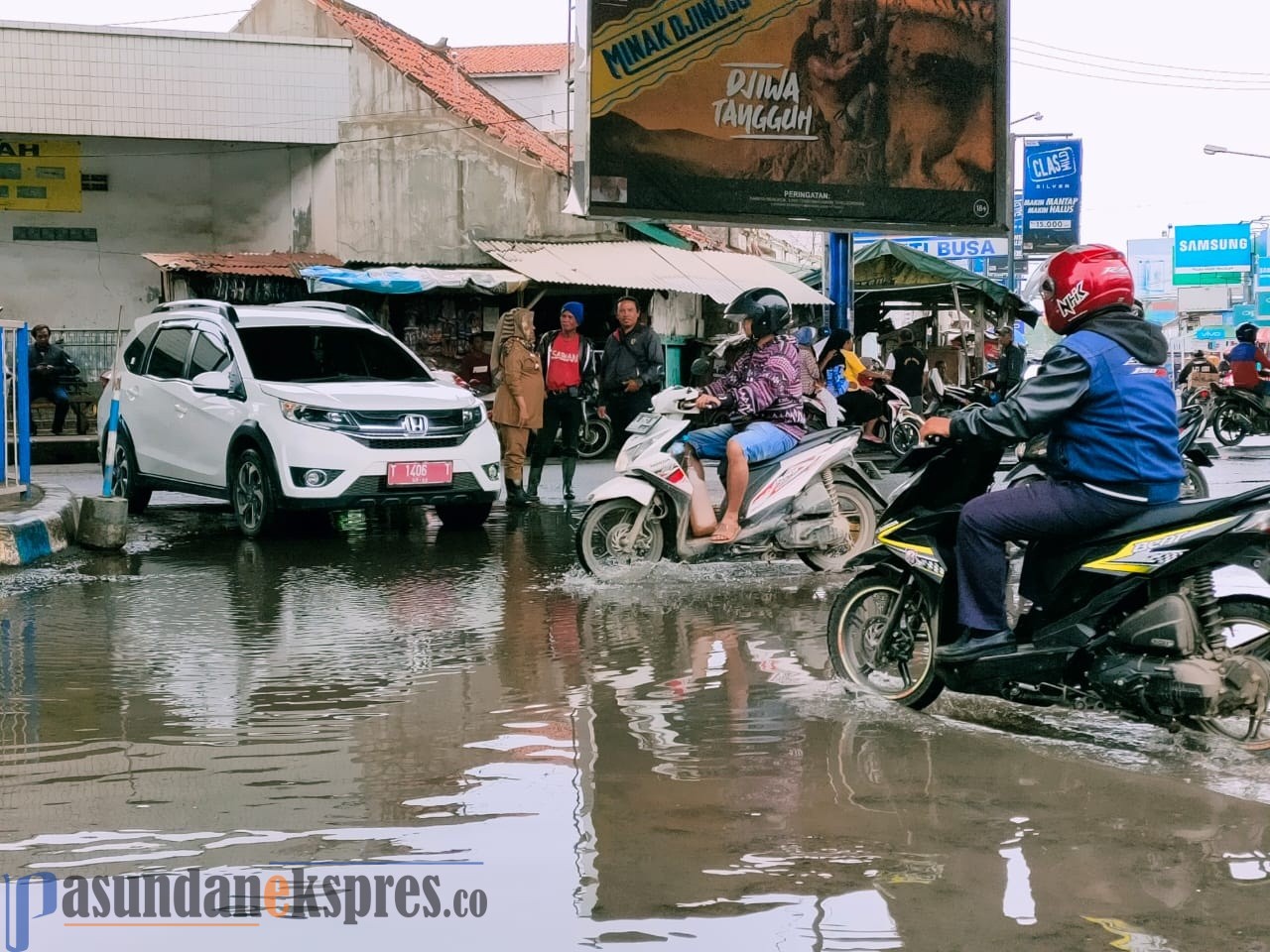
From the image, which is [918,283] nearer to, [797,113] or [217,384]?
[797,113]

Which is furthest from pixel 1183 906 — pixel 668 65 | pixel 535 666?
pixel 668 65

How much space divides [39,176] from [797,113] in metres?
14.0

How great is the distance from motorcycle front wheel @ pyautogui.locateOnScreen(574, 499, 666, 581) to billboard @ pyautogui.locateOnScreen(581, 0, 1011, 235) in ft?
24.7

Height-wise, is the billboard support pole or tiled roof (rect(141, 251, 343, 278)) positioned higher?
tiled roof (rect(141, 251, 343, 278))

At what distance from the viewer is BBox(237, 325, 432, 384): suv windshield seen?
488 inches

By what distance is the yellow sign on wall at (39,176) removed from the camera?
25750mm

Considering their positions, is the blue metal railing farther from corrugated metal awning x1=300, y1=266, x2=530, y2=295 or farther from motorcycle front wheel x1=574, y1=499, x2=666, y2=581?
corrugated metal awning x1=300, y1=266, x2=530, y2=295

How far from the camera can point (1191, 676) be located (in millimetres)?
4930

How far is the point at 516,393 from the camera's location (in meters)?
14.0

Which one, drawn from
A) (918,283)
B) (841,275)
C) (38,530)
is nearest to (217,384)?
(38,530)

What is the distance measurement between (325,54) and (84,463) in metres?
8.09

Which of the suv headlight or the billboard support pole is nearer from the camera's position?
the suv headlight

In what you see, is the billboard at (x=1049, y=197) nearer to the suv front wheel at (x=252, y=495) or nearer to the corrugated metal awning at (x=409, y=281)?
the corrugated metal awning at (x=409, y=281)

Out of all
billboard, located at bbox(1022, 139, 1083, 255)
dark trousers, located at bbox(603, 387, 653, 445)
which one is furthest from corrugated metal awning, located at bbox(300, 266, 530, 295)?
billboard, located at bbox(1022, 139, 1083, 255)
